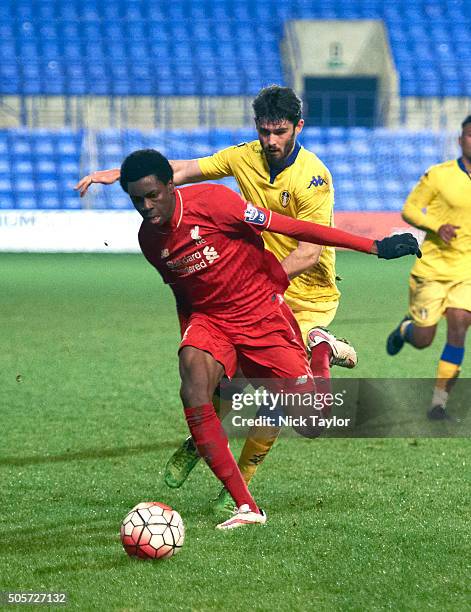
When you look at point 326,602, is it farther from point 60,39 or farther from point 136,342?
point 60,39

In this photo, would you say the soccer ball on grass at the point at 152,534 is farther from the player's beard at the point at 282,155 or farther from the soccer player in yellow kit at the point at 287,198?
the player's beard at the point at 282,155

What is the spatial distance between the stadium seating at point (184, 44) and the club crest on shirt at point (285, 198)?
2131 centimetres

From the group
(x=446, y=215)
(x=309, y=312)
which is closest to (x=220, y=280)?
(x=309, y=312)

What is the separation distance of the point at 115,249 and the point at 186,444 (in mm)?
18014

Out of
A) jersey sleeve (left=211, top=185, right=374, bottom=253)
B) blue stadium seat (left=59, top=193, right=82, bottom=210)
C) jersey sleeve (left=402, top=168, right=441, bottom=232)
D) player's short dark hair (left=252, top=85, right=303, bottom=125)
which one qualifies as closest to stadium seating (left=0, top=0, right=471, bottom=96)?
blue stadium seat (left=59, top=193, right=82, bottom=210)

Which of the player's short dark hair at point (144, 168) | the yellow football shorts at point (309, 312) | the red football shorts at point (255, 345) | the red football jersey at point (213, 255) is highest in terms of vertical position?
the player's short dark hair at point (144, 168)

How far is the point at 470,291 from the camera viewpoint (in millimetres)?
7668

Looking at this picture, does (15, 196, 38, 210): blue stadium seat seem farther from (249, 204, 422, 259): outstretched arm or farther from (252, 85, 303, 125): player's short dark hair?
(249, 204, 422, 259): outstretched arm

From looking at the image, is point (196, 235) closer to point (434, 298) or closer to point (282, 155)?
point (282, 155)

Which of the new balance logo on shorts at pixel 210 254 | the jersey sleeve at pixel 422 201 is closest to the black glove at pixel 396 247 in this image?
the new balance logo on shorts at pixel 210 254

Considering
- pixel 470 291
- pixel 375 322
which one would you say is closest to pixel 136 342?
pixel 375 322

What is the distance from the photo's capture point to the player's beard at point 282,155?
216 inches

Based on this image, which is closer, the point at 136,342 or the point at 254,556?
the point at 254,556

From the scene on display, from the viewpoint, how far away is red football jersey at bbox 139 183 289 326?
4.64 metres
